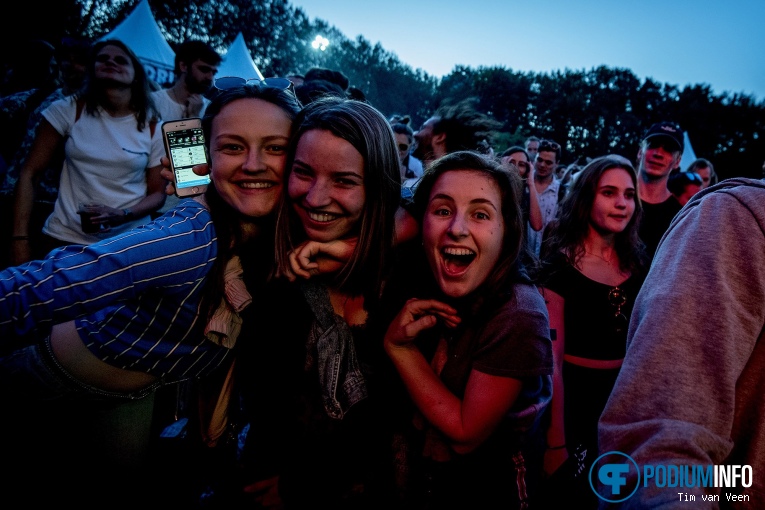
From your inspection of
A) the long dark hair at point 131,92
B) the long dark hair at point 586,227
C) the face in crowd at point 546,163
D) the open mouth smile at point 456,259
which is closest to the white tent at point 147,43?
the long dark hair at point 131,92

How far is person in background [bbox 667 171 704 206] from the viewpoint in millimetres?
3930

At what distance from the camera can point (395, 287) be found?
1.86 metres

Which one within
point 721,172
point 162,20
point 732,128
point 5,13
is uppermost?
point 162,20

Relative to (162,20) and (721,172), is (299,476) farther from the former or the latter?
(721,172)

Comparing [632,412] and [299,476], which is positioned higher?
[632,412]

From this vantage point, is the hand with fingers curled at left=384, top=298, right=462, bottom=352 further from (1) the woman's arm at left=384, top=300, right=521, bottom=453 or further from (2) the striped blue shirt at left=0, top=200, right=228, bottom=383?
(2) the striped blue shirt at left=0, top=200, right=228, bottom=383

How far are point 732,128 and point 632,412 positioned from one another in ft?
169

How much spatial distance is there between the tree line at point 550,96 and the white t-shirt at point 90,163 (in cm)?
2652

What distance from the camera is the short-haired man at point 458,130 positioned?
325cm

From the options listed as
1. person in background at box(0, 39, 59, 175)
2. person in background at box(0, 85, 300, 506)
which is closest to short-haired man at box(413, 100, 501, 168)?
person in background at box(0, 85, 300, 506)

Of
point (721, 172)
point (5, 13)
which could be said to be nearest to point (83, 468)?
point (5, 13)

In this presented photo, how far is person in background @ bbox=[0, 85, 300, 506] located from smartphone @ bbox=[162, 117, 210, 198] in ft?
0.80

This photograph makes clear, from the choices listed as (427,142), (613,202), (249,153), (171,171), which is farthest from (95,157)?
(613,202)

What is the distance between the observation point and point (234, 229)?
1.85 m
